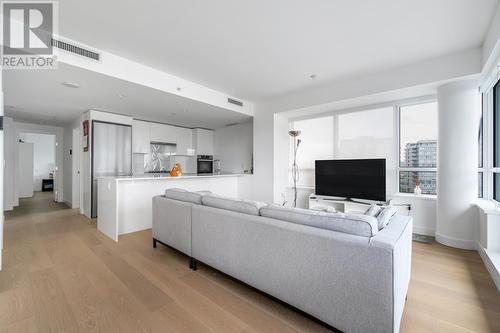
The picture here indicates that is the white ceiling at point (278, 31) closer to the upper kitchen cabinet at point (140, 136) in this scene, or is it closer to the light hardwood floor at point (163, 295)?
the light hardwood floor at point (163, 295)

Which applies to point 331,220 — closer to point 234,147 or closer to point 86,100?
point 86,100

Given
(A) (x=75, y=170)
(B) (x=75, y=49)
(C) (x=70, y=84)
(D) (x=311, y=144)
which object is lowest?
(A) (x=75, y=170)

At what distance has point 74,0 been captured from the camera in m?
2.01

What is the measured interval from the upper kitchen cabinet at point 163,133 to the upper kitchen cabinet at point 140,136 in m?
0.14

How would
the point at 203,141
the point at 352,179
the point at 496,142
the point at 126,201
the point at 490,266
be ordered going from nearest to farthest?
the point at 490,266 → the point at 496,142 → the point at 126,201 → the point at 352,179 → the point at 203,141

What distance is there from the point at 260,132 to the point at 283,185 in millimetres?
1382

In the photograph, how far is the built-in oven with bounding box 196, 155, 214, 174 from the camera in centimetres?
677

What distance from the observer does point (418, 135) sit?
377 centimetres

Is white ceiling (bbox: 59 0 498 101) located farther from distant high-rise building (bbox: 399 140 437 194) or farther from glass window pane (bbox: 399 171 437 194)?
glass window pane (bbox: 399 171 437 194)

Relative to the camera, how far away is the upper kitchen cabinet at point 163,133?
6.00 meters

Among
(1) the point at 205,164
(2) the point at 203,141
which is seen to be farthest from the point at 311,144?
(2) the point at 203,141

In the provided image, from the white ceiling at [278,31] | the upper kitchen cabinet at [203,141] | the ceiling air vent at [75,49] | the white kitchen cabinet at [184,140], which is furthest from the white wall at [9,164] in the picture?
the white ceiling at [278,31]

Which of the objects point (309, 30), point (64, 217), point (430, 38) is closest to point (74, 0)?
point (309, 30)

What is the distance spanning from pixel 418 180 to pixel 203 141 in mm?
5492
